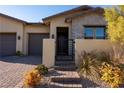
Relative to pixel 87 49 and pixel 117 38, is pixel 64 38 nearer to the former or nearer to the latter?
pixel 87 49

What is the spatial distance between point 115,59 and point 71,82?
116 inches

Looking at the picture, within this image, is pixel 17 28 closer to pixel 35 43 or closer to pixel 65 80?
pixel 35 43

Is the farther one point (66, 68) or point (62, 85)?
point (66, 68)

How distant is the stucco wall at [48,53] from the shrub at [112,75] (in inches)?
138

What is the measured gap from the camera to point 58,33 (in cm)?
1852

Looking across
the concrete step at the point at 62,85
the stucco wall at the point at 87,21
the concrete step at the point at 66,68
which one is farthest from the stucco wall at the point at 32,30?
the concrete step at the point at 62,85

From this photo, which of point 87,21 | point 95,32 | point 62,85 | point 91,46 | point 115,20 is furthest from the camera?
point 95,32

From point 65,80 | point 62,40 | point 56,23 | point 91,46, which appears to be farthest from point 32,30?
point 65,80

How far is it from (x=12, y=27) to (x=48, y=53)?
8853 mm

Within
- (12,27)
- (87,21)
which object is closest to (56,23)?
(87,21)

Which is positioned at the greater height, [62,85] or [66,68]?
[66,68]

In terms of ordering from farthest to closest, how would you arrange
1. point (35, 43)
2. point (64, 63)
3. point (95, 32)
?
point (35, 43) → point (95, 32) → point (64, 63)

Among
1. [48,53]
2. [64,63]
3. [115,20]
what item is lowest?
[64,63]

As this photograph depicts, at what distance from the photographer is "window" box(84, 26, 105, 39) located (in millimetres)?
16845
